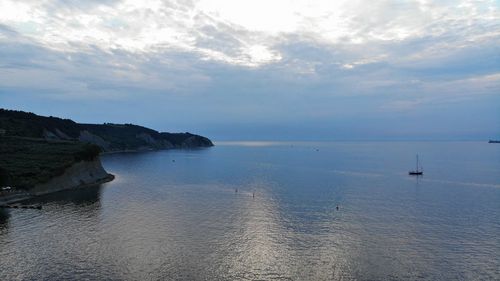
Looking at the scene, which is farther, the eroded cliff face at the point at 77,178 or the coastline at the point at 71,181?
the eroded cliff face at the point at 77,178

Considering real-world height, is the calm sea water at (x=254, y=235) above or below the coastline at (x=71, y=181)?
below

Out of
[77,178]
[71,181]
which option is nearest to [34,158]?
[77,178]

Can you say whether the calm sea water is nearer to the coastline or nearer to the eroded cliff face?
the coastline

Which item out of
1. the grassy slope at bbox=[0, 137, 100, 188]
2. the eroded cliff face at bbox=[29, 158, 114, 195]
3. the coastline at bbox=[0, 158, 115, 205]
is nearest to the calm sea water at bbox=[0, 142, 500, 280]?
the coastline at bbox=[0, 158, 115, 205]

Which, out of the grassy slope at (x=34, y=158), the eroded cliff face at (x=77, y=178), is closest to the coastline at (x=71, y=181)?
the eroded cliff face at (x=77, y=178)

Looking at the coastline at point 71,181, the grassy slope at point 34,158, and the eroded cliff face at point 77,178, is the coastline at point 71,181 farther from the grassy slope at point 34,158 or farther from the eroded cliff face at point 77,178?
the grassy slope at point 34,158

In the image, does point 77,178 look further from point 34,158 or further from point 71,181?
→ point 34,158

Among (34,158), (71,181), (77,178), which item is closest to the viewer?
(71,181)

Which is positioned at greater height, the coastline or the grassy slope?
the grassy slope

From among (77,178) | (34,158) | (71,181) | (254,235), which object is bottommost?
(254,235)
